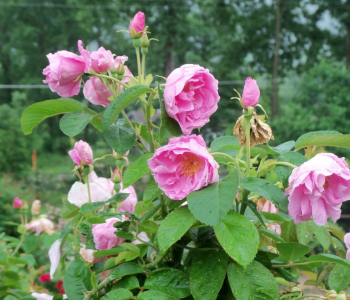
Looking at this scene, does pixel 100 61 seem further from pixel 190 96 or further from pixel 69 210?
pixel 69 210

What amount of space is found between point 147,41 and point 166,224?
0.22m

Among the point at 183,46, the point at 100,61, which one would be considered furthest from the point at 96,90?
the point at 183,46

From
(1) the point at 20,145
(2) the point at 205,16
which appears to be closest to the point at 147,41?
(1) the point at 20,145

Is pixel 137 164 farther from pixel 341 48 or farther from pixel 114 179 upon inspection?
pixel 341 48

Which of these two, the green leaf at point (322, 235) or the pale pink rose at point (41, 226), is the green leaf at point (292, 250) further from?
the pale pink rose at point (41, 226)

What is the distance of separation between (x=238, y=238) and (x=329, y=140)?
0.45ft

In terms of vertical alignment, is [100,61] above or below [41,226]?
above

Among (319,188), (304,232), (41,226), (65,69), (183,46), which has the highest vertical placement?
(183,46)

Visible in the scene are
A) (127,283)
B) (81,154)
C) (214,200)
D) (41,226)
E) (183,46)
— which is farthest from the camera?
(183,46)

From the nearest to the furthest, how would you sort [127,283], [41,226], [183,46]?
[127,283] < [41,226] < [183,46]

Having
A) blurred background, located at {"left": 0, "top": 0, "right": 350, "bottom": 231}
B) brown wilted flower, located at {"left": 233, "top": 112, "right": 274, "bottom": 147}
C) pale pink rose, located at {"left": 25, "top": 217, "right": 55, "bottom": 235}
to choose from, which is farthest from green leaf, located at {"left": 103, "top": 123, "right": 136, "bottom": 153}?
blurred background, located at {"left": 0, "top": 0, "right": 350, "bottom": 231}

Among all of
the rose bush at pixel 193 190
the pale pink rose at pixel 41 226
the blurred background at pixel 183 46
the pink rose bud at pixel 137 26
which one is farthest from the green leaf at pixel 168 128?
the blurred background at pixel 183 46

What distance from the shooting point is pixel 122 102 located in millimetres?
397

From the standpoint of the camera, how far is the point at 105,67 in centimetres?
45
